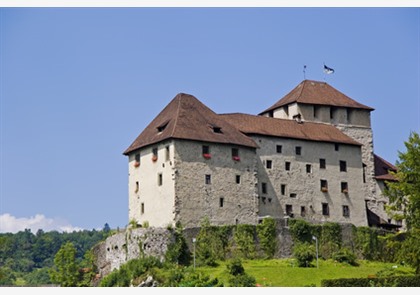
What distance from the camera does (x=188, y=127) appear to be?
248 ft

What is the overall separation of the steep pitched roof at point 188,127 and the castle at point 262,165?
→ 0.10m

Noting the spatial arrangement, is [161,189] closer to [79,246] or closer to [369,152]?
[369,152]

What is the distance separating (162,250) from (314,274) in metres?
10.9

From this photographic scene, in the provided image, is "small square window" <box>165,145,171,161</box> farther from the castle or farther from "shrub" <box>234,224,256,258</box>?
"shrub" <box>234,224,256,258</box>

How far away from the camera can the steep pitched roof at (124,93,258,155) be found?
75.1m

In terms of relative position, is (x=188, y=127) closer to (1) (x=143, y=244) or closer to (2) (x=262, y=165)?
(2) (x=262, y=165)

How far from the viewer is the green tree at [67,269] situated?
8094 cm

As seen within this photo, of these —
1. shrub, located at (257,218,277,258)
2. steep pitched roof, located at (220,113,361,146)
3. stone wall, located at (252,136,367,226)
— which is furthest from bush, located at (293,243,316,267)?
steep pitched roof, located at (220,113,361,146)

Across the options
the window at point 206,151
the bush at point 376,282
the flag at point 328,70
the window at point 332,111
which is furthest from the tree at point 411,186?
the flag at point 328,70

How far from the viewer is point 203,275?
6656 cm

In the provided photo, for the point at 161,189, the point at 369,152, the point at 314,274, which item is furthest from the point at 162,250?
the point at 369,152

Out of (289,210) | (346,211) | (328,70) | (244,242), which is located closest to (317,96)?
(328,70)

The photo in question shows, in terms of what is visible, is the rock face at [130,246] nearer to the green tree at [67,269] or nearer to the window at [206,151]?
the green tree at [67,269]

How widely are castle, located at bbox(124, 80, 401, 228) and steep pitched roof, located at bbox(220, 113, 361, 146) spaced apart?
80 mm
